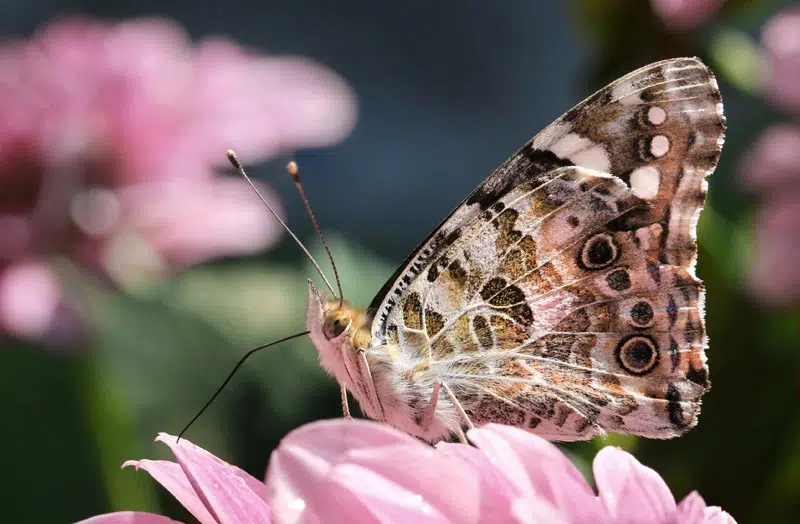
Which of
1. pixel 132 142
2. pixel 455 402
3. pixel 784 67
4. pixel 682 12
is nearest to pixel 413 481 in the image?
pixel 455 402

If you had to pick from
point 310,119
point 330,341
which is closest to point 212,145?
point 310,119

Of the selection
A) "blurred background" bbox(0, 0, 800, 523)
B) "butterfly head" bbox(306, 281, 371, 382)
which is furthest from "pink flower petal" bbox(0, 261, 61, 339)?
"butterfly head" bbox(306, 281, 371, 382)

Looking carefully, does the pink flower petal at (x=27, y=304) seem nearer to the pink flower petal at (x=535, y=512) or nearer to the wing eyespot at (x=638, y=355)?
the wing eyespot at (x=638, y=355)

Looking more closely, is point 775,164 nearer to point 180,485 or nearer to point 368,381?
point 368,381

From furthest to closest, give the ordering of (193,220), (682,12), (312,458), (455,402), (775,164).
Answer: (193,220), (775,164), (682,12), (455,402), (312,458)

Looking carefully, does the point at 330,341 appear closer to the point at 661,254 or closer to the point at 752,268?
the point at 661,254
